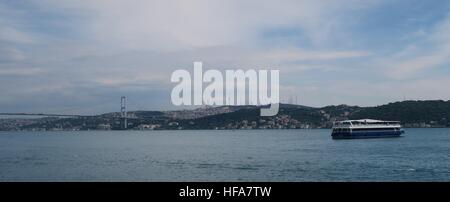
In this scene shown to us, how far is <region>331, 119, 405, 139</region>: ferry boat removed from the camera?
60.0 m

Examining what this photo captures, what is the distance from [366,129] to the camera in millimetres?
60750

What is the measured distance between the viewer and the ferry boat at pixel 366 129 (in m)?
60.0

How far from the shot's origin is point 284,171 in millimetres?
24297
